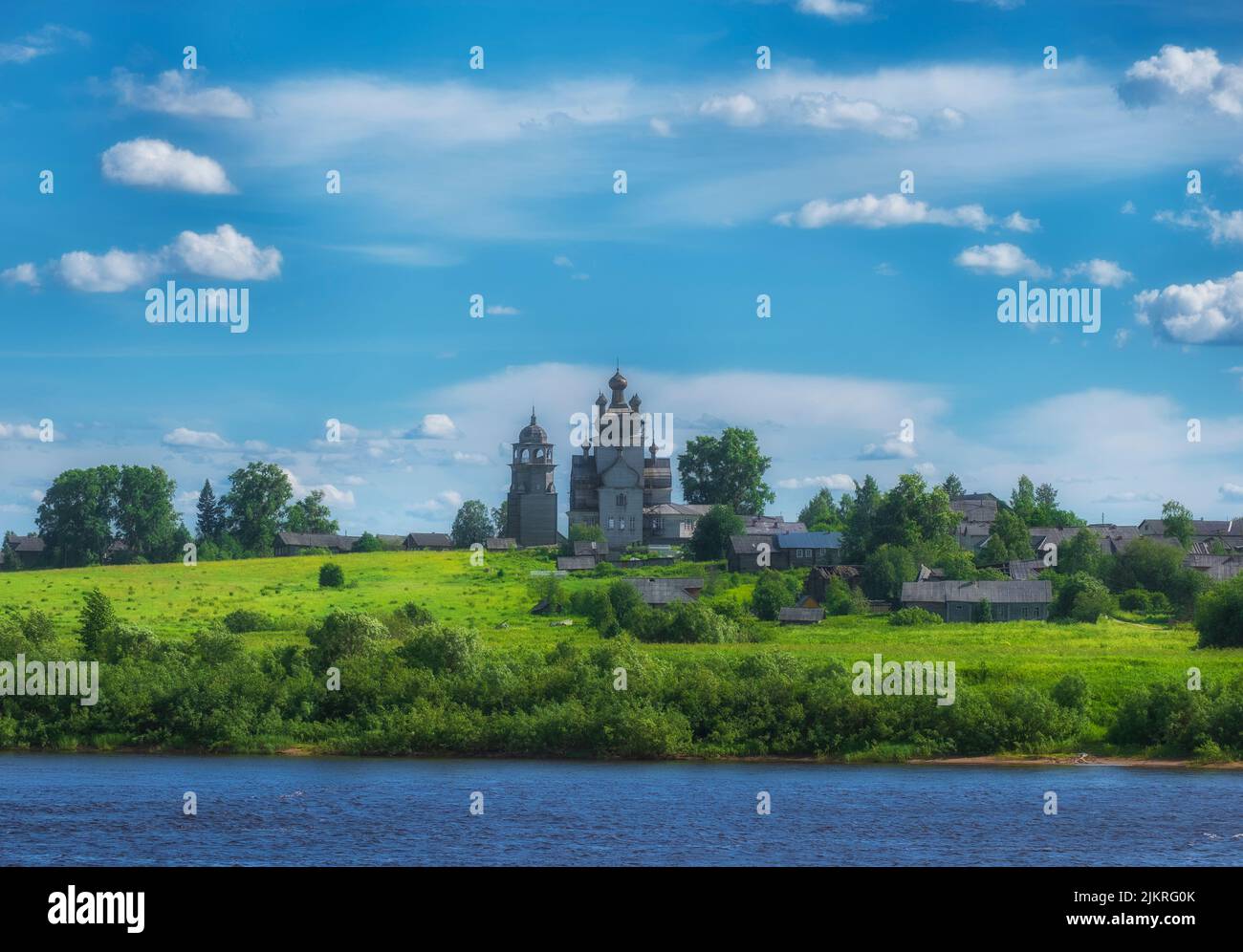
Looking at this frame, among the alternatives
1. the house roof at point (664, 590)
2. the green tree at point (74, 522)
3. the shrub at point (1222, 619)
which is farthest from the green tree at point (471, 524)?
the shrub at point (1222, 619)

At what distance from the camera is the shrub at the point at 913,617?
3521 inches

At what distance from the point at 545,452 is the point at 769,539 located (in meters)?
42.8

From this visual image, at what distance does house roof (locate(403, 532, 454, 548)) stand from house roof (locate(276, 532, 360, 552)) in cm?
685

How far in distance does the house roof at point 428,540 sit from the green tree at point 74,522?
35.0 metres

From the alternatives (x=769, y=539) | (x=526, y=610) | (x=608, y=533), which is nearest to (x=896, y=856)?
(x=526, y=610)

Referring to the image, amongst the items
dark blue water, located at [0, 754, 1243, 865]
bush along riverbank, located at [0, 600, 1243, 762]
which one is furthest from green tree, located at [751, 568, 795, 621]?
dark blue water, located at [0, 754, 1243, 865]

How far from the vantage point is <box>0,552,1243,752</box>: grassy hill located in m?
64.6

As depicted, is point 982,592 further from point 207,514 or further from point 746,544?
point 207,514

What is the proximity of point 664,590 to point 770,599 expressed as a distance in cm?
764

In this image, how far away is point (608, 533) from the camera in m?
151

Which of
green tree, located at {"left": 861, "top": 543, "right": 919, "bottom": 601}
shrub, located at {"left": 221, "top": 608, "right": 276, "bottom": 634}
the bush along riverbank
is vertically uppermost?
green tree, located at {"left": 861, "top": 543, "right": 919, "bottom": 601}

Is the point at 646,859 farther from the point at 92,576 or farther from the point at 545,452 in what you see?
the point at 545,452

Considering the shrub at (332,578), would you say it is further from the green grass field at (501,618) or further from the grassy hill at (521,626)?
the green grass field at (501,618)

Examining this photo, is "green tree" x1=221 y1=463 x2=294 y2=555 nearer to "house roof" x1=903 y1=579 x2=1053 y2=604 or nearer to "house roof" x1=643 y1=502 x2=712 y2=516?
"house roof" x1=643 y1=502 x2=712 y2=516
